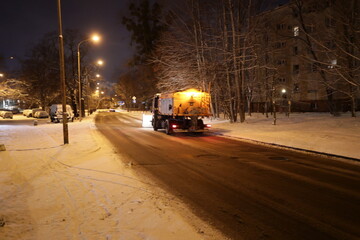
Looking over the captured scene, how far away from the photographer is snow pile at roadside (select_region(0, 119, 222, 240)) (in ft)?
14.8

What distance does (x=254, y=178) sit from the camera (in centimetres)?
798

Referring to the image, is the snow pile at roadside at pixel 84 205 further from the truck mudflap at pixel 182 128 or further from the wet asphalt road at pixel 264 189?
the truck mudflap at pixel 182 128

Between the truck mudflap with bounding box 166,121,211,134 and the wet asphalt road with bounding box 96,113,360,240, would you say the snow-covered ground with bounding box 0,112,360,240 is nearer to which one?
the wet asphalt road with bounding box 96,113,360,240

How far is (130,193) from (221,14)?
81.7ft

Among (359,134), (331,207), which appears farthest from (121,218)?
(359,134)

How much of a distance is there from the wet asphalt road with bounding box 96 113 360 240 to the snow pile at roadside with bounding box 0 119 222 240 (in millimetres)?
638

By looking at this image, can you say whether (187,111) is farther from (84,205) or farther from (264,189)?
(84,205)

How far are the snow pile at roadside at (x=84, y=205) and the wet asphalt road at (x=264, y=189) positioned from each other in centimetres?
64

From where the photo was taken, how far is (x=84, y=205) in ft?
18.8

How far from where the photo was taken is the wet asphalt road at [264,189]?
483 centimetres

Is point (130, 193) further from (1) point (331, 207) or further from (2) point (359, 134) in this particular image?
(2) point (359, 134)

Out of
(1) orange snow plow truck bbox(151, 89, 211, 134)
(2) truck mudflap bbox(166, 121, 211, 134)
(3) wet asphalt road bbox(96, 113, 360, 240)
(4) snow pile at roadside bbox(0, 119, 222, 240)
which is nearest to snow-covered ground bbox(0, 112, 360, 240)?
(4) snow pile at roadside bbox(0, 119, 222, 240)

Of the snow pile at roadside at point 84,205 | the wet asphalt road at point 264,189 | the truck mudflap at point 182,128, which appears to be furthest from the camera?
the truck mudflap at point 182,128

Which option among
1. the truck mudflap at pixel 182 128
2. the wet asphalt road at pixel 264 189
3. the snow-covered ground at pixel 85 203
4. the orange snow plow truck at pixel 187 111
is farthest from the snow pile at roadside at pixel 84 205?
the orange snow plow truck at pixel 187 111
